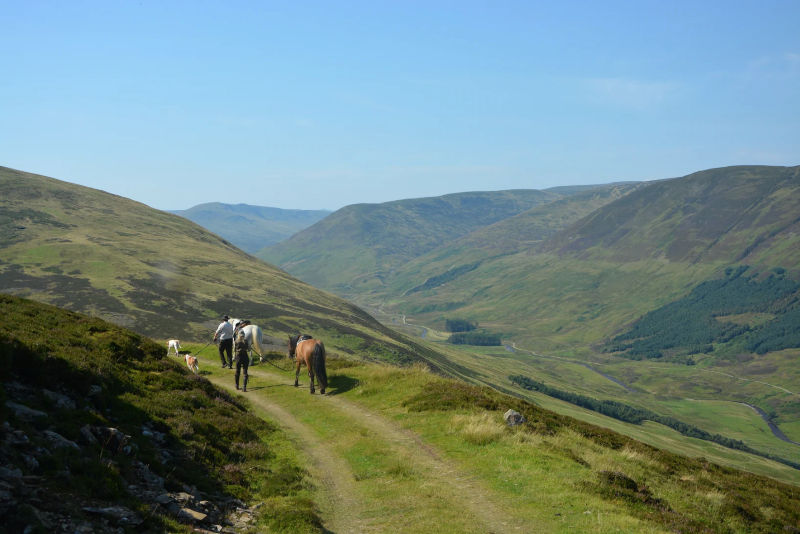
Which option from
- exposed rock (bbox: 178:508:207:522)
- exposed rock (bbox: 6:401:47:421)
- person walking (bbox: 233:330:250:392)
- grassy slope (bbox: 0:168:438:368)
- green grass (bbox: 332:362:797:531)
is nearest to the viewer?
exposed rock (bbox: 178:508:207:522)

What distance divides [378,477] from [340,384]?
1623cm

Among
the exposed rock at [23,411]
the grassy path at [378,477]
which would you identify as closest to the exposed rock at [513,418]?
the grassy path at [378,477]

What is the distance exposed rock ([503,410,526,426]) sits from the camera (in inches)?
1067

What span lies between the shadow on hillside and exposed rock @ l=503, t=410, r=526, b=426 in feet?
40.0

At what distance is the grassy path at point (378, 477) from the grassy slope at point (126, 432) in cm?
135

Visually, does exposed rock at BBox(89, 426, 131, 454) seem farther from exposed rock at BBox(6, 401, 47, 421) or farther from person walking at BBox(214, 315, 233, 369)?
person walking at BBox(214, 315, 233, 369)

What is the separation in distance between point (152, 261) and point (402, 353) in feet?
315

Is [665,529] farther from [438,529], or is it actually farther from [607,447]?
[607,447]

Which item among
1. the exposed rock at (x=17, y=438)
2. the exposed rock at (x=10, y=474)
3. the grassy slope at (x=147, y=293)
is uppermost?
the exposed rock at (x=17, y=438)

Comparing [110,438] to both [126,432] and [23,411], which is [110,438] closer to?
[126,432]

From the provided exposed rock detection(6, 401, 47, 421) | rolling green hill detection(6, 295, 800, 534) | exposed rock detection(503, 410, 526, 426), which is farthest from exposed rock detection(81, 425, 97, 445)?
exposed rock detection(503, 410, 526, 426)

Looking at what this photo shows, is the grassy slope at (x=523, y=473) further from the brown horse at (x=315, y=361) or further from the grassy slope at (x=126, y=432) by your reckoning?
the grassy slope at (x=126, y=432)

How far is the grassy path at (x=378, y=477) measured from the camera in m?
17.1

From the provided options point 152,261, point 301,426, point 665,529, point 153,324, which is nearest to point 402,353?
point 153,324
